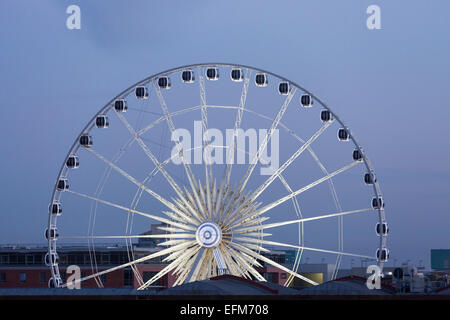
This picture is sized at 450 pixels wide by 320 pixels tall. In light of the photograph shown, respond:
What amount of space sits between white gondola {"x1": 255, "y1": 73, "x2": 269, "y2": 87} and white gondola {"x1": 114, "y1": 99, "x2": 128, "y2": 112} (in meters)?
7.20

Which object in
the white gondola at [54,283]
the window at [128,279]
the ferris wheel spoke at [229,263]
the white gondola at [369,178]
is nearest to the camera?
the ferris wheel spoke at [229,263]

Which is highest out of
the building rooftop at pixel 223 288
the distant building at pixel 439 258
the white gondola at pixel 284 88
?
the white gondola at pixel 284 88

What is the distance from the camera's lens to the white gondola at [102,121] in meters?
58.2

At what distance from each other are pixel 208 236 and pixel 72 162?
1047 centimetres

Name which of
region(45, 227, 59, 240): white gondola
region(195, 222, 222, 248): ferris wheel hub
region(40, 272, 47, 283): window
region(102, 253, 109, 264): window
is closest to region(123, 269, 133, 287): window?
region(102, 253, 109, 264): window

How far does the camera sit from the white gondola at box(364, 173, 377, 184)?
57.5 meters

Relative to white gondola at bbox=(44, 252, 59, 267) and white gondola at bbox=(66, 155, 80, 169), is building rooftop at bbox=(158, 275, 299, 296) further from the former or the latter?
white gondola at bbox=(66, 155, 80, 169)

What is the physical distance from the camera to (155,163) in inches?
2179

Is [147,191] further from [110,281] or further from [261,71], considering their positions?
[110,281]

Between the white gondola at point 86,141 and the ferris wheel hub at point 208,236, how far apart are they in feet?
31.5

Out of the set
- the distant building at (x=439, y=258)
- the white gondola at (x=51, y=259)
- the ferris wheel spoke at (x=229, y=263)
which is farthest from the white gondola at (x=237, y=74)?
the distant building at (x=439, y=258)

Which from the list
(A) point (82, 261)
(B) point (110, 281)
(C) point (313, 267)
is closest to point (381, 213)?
(B) point (110, 281)

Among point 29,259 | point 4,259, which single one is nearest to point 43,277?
point 29,259

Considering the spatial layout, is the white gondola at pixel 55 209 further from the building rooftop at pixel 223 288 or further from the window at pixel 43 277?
the window at pixel 43 277
